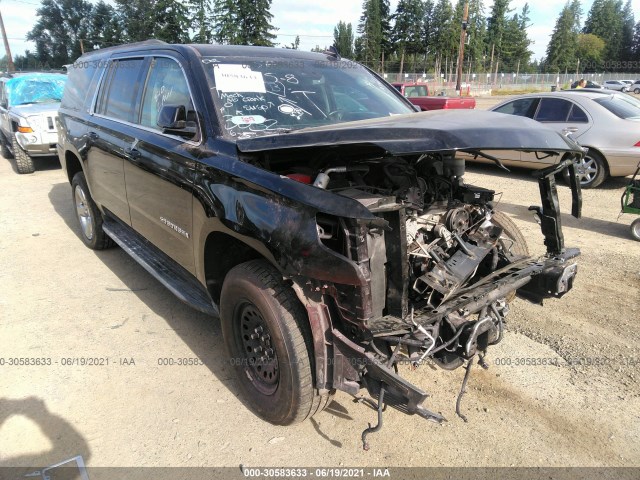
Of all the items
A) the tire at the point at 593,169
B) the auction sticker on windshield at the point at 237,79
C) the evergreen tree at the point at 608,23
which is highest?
the evergreen tree at the point at 608,23

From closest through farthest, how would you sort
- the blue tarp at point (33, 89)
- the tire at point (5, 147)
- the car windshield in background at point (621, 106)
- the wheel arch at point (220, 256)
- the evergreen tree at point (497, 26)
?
the wheel arch at point (220, 256), the car windshield in background at point (621, 106), the blue tarp at point (33, 89), the tire at point (5, 147), the evergreen tree at point (497, 26)

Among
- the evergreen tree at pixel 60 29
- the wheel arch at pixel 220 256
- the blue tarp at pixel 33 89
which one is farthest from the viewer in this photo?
the evergreen tree at pixel 60 29

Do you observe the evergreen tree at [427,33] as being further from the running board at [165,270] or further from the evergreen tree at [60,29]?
the running board at [165,270]

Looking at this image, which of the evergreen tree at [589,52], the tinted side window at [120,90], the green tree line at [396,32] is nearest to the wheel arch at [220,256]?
the tinted side window at [120,90]

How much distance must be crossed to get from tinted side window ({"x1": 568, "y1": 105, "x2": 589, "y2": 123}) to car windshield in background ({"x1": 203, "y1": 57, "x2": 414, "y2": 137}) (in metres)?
5.70

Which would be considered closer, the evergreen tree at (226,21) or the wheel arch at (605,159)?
the wheel arch at (605,159)

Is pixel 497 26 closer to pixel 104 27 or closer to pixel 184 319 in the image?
pixel 104 27

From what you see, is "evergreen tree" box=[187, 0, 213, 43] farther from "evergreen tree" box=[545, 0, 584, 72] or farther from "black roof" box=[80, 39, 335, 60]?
"evergreen tree" box=[545, 0, 584, 72]

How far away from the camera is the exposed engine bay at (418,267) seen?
7.01 feet

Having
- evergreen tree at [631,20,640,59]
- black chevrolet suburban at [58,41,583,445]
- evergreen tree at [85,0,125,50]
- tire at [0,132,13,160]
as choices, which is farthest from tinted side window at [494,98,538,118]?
evergreen tree at [631,20,640,59]

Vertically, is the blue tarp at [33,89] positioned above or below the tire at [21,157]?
above

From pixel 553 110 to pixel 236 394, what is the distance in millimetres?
8265

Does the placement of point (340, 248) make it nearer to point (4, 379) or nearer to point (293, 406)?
point (293, 406)

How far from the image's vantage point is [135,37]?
136 feet
